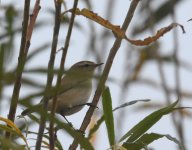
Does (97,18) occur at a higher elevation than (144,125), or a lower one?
higher

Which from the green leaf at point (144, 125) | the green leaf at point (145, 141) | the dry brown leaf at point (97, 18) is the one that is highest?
the dry brown leaf at point (97, 18)

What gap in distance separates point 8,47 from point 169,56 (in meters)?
3.93

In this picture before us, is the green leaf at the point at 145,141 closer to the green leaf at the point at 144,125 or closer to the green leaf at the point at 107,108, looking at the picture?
the green leaf at the point at 144,125

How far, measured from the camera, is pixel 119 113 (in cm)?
561

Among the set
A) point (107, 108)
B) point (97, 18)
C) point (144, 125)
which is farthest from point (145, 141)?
point (97, 18)

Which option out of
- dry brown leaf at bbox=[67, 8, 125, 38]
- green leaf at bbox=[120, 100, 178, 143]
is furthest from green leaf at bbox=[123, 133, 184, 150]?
dry brown leaf at bbox=[67, 8, 125, 38]

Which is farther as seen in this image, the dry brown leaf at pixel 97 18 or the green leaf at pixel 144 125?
the green leaf at pixel 144 125

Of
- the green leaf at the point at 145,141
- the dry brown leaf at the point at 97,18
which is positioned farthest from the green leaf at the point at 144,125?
the dry brown leaf at the point at 97,18

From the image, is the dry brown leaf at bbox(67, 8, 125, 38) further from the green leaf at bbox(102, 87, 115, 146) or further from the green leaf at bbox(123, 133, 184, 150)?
the green leaf at bbox(123, 133, 184, 150)

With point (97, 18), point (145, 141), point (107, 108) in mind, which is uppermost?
point (97, 18)

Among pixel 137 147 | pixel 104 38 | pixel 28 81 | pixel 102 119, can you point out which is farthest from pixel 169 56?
pixel 28 81

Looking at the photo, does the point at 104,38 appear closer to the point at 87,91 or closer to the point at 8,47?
the point at 87,91

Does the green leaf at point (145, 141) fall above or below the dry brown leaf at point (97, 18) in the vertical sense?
below

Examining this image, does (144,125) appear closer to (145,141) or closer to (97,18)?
(145,141)
